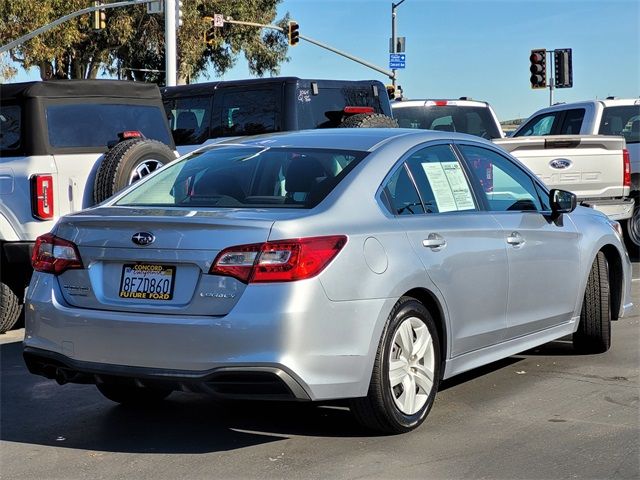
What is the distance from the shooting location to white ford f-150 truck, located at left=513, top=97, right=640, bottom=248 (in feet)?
47.1

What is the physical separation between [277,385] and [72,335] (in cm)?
109

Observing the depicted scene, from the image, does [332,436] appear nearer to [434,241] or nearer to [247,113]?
[434,241]

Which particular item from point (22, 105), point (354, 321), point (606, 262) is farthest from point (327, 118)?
point (354, 321)

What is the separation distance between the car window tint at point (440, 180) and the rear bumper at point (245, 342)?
93 centimetres

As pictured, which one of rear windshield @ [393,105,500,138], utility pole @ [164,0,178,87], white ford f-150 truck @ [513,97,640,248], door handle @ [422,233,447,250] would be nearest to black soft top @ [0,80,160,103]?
door handle @ [422,233,447,250]

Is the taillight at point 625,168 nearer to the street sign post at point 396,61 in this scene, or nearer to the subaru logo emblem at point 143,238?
the subaru logo emblem at point 143,238

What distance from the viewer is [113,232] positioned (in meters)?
5.21

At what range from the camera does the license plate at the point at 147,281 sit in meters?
5.00

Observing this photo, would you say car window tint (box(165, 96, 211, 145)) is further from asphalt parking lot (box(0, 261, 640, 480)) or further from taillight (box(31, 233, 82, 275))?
taillight (box(31, 233, 82, 275))

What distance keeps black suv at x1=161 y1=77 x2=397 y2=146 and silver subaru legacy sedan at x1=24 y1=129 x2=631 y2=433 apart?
5.53 meters

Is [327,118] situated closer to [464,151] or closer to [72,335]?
[464,151]

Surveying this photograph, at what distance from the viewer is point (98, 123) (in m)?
9.43

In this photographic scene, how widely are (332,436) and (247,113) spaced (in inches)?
298

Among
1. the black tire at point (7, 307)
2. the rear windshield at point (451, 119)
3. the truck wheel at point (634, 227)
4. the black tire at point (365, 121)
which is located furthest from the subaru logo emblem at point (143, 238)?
the truck wheel at point (634, 227)
